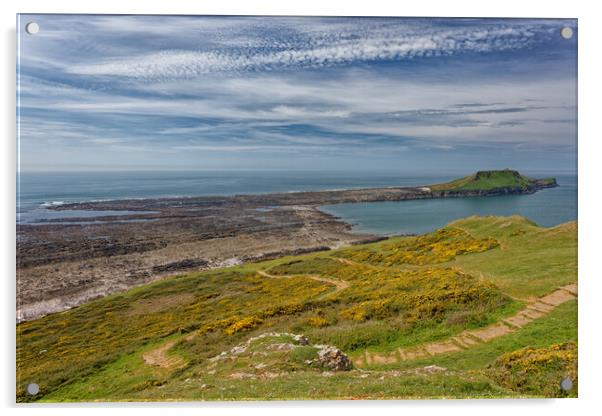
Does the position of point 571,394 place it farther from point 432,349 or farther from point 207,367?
point 207,367

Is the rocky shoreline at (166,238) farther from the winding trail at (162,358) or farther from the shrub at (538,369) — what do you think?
the shrub at (538,369)

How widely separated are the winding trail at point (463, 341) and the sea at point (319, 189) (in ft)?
8.96

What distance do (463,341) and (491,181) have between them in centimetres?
452

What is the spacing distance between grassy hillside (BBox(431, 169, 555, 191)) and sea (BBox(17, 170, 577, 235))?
230 millimetres

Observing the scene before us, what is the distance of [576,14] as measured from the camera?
1080 centimetres

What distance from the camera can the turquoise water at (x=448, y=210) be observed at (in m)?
11.1

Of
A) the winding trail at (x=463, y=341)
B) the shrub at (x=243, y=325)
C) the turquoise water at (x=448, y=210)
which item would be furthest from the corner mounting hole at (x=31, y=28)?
the winding trail at (x=463, y=341)

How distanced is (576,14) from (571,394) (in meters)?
10.0

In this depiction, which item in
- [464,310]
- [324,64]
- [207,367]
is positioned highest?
[324,64]

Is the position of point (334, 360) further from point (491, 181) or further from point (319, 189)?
point (491, 181)

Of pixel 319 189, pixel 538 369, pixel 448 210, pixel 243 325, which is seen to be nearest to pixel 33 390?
pixel 243 325

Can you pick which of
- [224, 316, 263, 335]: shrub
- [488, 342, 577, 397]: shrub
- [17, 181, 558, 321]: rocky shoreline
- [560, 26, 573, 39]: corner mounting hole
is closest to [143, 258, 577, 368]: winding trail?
[488, 342, 577, 397]: shrub

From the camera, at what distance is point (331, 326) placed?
11.0 metres

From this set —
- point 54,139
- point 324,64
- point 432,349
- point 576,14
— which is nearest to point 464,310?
point 432,349
